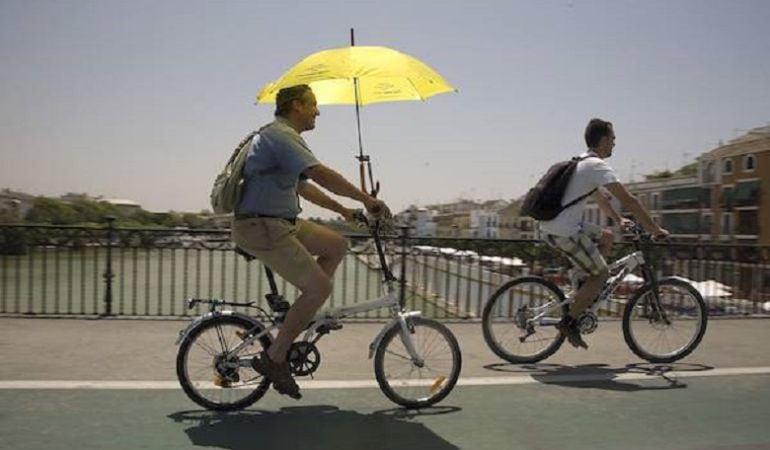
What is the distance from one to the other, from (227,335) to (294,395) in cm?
60

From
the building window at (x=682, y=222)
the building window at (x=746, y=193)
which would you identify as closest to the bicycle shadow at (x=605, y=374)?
the building window at (x=746, y=193)

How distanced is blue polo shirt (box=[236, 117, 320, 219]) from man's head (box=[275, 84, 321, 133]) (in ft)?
0.36

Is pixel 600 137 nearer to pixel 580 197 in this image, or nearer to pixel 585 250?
pixel 580 197

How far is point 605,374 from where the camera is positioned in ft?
19.1

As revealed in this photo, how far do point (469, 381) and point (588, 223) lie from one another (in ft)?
5.82

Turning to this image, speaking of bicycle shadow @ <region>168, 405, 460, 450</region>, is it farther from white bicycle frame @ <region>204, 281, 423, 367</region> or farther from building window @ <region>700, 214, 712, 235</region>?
building window @ <region>700, 214, 712, 235</region>

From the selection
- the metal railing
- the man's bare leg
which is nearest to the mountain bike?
the metal railing

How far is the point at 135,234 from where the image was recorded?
329 inches

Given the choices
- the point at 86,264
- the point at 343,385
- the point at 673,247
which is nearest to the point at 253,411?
the point at 343,385

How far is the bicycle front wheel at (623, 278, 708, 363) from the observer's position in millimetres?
6297

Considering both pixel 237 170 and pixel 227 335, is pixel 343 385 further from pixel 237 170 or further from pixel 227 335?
pixel 237 170

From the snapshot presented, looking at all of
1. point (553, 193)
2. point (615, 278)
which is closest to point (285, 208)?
point (553, 193)

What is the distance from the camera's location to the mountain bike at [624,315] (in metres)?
6.25

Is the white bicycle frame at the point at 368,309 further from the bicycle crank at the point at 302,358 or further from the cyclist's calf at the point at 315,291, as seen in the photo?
the cyclist's calf at the point at 315,291
